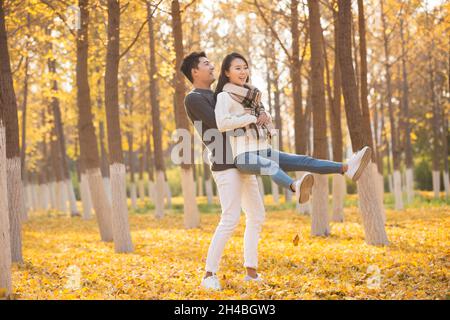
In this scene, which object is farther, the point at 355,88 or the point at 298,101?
the point at 298,101

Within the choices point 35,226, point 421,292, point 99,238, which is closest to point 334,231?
point 99,238

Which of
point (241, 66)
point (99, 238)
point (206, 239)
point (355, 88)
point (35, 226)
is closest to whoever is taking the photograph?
point (241, 66)

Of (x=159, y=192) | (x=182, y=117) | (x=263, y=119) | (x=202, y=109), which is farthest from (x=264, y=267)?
(x=159, y=192)

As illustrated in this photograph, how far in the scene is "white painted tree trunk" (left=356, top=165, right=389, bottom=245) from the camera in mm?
11055

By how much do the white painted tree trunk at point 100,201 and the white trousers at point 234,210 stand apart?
782 centimetres

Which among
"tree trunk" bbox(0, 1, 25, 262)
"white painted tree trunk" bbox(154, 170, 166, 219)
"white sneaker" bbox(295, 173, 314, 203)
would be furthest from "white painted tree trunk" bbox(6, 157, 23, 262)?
"white painted tree trunk" bbox(154, 170, 166, 219)

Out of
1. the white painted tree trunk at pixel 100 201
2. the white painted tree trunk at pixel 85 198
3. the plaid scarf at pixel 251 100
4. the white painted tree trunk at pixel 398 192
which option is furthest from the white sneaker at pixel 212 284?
the white painted tree trunk at pixel 398 192

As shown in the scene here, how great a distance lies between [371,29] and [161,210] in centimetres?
993

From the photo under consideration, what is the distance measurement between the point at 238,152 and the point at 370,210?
5.13m

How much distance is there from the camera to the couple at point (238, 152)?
20.9ft

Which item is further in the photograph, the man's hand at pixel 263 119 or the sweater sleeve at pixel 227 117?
the man's hand at pixel 263 119

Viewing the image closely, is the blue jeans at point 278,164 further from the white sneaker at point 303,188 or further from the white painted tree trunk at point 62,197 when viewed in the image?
the white painted tree trunk at point 62,197
